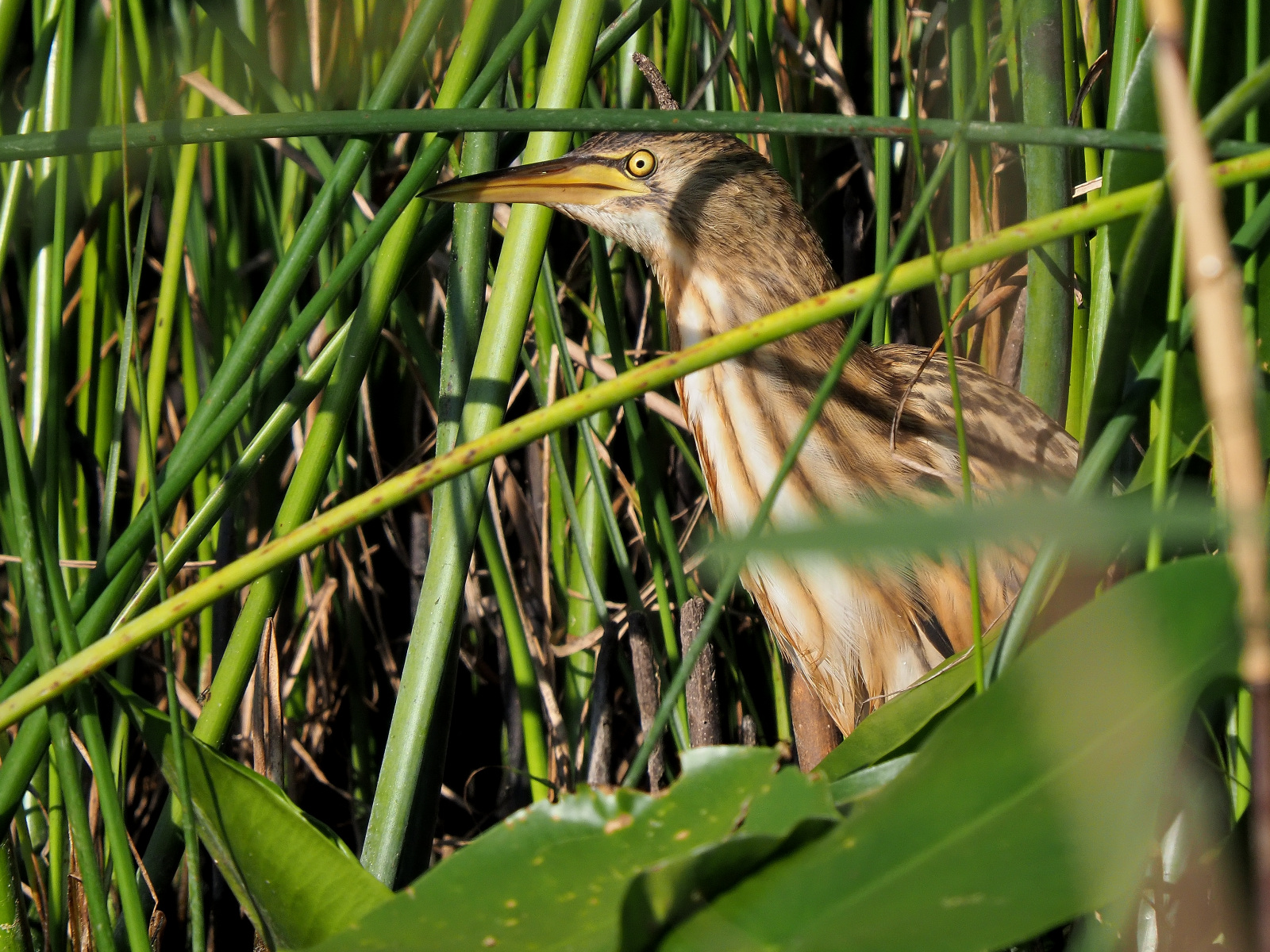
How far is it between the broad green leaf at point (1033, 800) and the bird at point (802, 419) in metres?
0.52

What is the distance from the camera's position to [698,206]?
1135 millimetres

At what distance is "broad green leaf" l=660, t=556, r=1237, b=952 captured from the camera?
0.41m

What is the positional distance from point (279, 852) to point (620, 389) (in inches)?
14.0

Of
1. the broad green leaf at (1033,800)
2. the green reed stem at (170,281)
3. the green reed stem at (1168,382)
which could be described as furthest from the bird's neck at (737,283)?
the broad green leaf at (1033,800)

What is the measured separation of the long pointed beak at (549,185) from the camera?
0.81 metres

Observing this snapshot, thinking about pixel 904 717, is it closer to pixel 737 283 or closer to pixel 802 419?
pixel 802 419

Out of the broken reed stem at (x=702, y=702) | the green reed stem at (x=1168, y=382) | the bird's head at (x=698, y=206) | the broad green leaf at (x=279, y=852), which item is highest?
the bird's head at (x=698, y=206)

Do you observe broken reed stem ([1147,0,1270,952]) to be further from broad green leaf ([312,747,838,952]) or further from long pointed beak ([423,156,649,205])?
long pointed beak ([423,156,649,205])

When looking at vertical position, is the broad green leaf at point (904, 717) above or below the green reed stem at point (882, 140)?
below

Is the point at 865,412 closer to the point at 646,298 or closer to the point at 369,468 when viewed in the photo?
the point at 646,298

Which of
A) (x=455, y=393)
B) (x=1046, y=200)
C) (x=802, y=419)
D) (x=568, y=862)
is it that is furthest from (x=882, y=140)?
(x=568, y=862)

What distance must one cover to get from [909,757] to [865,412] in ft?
1.68

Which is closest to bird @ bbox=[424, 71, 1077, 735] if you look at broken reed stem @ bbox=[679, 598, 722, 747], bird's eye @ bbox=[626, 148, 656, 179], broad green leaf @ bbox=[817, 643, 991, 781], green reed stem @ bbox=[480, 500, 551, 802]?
bird's eye @ bbox=[626, 148, 656, 179]

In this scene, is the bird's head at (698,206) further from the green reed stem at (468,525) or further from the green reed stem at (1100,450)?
the green reed stem at (1100,450)
